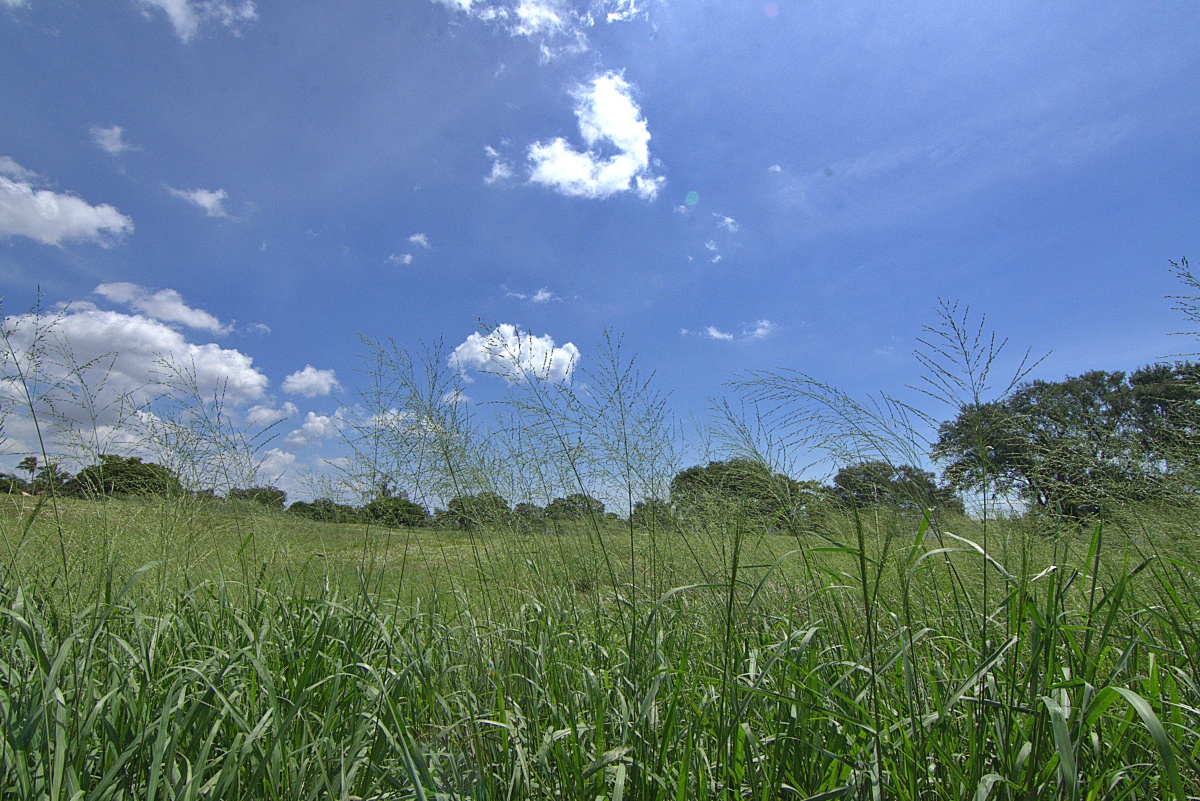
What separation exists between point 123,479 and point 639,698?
3.95 m

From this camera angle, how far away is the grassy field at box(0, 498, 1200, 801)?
141 cm

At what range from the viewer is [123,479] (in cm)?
386

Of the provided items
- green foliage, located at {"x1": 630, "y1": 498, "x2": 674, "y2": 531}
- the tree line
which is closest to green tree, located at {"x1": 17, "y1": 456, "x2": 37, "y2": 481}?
the tree line

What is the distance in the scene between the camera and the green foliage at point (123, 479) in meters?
3.40

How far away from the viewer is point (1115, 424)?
10.2 feet

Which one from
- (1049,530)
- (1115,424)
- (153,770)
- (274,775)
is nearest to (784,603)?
(1049,530)

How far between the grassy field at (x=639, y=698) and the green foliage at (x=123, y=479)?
1.64ft

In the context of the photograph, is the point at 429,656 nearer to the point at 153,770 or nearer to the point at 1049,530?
the point at 153,770

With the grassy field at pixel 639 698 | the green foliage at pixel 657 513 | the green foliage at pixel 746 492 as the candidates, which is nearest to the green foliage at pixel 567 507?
the green foliage at pixel 657 513

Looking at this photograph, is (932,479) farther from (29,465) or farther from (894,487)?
(29,465)

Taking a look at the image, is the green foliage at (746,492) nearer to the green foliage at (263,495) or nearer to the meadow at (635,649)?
the meadow at (635,649)

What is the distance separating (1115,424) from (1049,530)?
1.07 m

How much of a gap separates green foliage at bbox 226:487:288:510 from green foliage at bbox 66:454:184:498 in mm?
426

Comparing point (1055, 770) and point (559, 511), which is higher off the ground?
point (559, 511)
